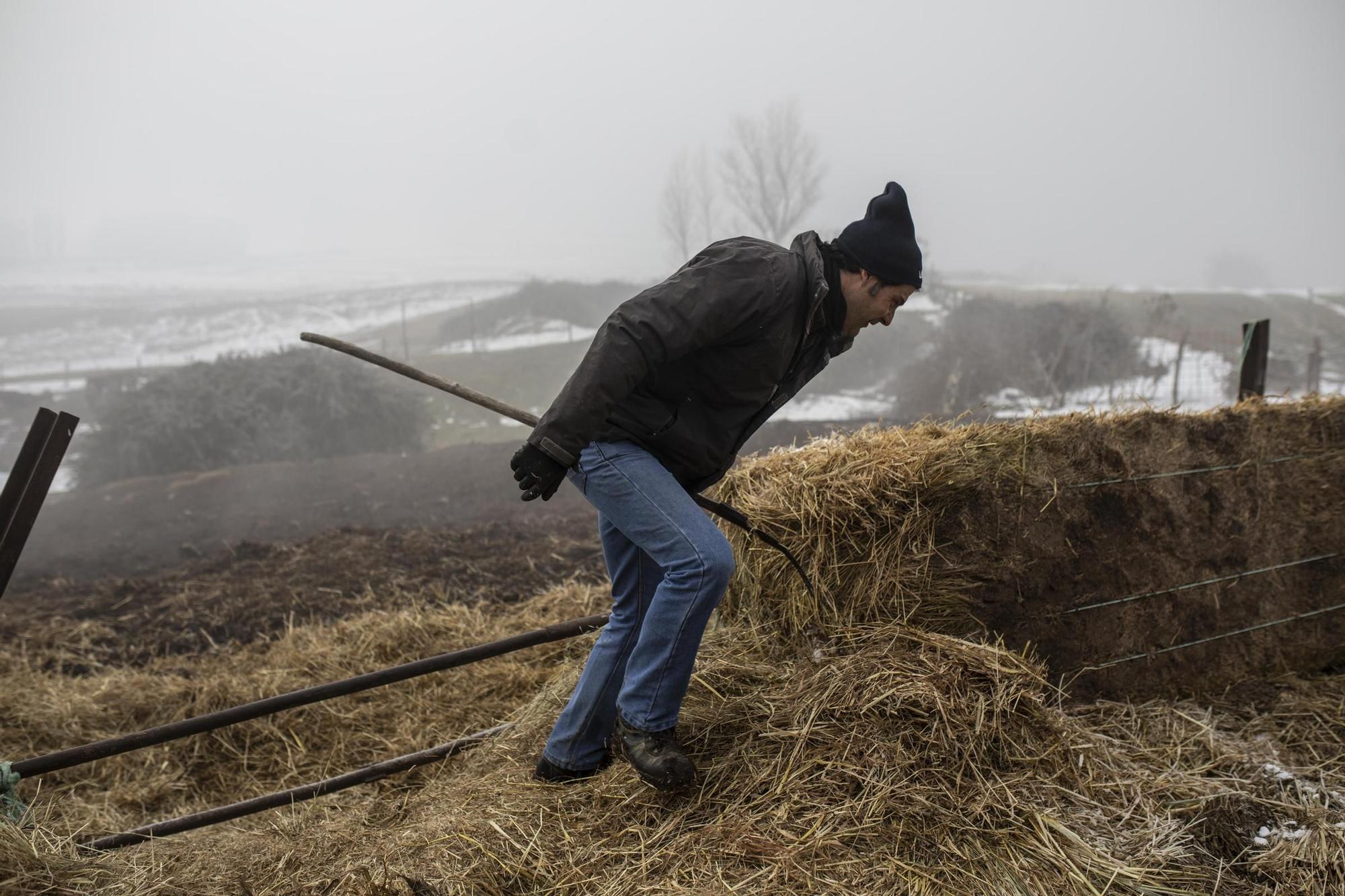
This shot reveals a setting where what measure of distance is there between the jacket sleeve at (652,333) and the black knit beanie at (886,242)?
1.16 feet

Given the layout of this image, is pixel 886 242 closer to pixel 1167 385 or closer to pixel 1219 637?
pixel 1219 637

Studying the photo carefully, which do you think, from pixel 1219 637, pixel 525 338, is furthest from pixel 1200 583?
pixel 525 338

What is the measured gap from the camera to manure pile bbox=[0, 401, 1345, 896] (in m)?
2.57

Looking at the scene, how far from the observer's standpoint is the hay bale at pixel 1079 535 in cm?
337

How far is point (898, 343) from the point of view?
74.1ft

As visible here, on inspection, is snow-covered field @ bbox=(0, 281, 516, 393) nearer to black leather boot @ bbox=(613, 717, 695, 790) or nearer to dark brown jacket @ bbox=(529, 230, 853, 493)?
dark brown jacket @ bbox=(529, 230, 853, 493)

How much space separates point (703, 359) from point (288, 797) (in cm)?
225

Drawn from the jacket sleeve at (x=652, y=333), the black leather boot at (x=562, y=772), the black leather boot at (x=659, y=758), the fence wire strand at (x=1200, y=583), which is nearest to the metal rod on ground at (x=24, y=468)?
the jacket sleeve at (x=652, y=333)

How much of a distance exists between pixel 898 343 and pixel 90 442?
17.6 m

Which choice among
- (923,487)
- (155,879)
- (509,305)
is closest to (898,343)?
(509,305)

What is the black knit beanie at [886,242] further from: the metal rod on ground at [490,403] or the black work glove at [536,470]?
the black work glove at [536,470]

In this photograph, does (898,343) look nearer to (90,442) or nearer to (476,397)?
(90,442)

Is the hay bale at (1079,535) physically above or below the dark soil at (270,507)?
above

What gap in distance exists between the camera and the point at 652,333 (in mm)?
2672
